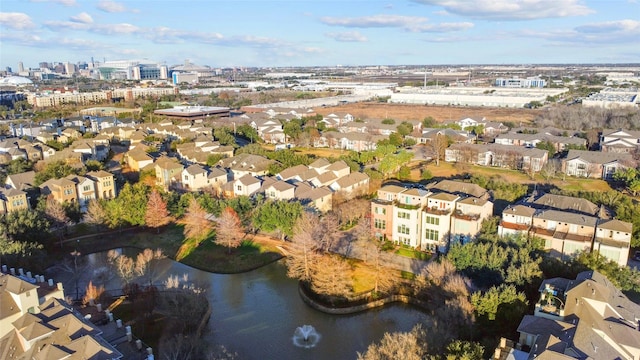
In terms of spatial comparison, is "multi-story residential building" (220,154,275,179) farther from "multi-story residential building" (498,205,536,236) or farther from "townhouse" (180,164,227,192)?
"multi-story residential building" (498,205,536,236)

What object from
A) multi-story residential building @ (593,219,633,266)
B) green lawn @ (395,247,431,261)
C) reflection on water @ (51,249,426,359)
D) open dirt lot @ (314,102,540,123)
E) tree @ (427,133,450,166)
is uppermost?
open dirt lot @ (314,102,540,123)

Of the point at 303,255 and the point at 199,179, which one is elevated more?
the point at 199,179

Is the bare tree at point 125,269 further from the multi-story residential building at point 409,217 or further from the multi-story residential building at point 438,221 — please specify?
the multi-story residential building at point 438,221

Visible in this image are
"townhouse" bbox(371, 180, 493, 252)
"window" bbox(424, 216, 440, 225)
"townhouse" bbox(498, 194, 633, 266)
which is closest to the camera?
"townhouse" bbox(498, 194, 633, 266)

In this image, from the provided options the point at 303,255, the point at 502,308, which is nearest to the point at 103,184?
the point at 303,255

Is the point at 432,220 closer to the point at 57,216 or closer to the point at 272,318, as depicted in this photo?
the point at 272,318

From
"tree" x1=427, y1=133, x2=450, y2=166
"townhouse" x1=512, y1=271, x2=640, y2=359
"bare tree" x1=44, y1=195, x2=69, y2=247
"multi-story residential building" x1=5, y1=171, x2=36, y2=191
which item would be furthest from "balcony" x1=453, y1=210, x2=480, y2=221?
"multi-story residential building" x1=5, y1=171, x2=36, y2=191

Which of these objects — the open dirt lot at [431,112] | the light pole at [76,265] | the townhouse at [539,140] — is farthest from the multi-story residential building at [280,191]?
the open dirt lot at [431,112]
